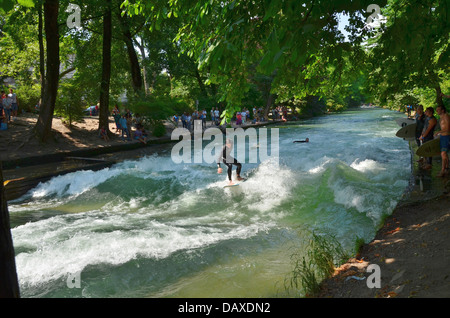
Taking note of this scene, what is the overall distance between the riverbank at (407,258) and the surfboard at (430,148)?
2.55 m

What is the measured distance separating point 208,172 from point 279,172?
9.62 feet

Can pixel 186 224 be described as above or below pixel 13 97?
below

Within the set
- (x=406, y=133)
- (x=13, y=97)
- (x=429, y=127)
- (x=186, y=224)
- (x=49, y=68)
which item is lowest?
(x=186, y=224)

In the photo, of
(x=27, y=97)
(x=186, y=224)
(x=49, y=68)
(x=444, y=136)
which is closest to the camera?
(x=186, y=224)

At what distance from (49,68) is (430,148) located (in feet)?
53.7

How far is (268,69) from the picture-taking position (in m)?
3.70

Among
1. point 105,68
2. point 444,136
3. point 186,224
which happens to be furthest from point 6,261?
point 105,68

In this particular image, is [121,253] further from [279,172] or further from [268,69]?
[279,172]

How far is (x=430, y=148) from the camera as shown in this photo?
9.94m

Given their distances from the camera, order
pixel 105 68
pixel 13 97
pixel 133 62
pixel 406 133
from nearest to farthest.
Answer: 1. pixel 406 133
2. pixel 13 97
3. pixel 105 68
4. pixel 133 62

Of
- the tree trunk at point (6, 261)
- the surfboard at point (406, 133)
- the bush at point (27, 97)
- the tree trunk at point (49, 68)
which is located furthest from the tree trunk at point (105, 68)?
the tree trunk at point (6, 261)

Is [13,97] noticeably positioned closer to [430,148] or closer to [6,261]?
[430,148]

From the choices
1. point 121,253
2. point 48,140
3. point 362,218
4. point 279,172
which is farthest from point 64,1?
point 362,218

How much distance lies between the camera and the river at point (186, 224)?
568 centimetres
